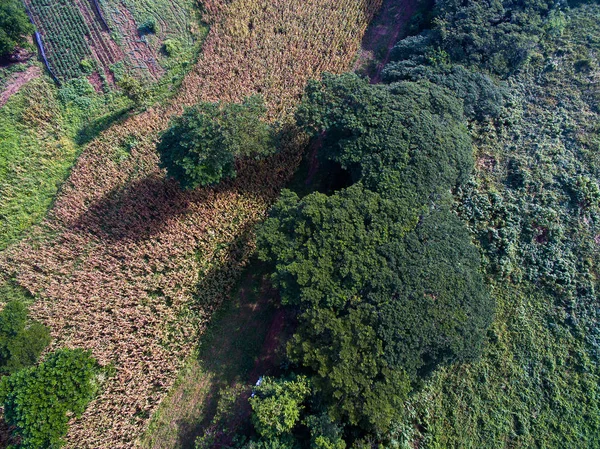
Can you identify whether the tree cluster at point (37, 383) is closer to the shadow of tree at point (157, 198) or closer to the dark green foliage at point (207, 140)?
the shadow of tree at point (157, 198)

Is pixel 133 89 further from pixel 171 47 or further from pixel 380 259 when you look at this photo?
pixel 380 259

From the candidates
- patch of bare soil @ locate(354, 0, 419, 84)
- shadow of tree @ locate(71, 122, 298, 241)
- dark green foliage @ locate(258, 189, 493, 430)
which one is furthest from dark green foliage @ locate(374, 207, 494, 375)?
patch of bare soil @ locate(354, 0, 419, 84)

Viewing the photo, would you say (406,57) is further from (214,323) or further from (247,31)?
(214,323)

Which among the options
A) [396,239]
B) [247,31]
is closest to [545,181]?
[396,239]

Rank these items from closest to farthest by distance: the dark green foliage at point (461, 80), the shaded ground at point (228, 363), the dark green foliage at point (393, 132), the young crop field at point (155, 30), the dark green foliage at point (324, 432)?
the dark green foliage at point (324, 432)
the shaded ground at point (228, 363)
the dark green foliage at point (393, 132)
the dark green foliage at point (461, 80)
the young crop field at point (155, 30)

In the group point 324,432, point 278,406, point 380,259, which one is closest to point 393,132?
point 380,259

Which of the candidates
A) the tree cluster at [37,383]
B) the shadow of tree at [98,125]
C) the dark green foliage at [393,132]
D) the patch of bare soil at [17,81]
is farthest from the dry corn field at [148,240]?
the patch of bare soil at [17,81]

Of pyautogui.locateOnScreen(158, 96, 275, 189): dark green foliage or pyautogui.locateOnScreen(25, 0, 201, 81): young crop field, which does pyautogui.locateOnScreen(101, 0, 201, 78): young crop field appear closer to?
pyautogui.locateOnScreen(25, 0, 201, 81): young crop field
